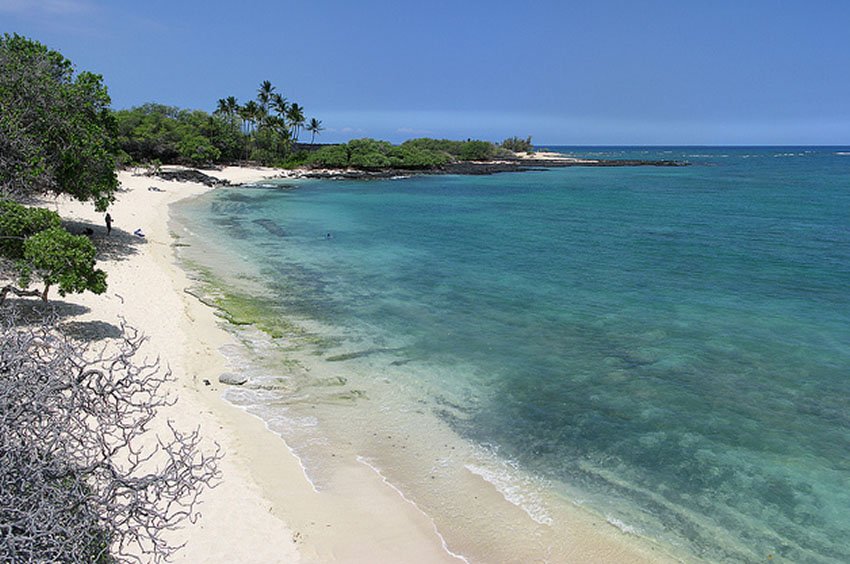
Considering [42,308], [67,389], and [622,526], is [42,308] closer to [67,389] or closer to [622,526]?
[67,389]

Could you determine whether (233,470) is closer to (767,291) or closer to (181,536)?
(181,536)

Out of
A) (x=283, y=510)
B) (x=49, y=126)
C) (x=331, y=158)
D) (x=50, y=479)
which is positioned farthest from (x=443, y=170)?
(x=50, y=479)

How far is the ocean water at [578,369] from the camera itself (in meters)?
10.3

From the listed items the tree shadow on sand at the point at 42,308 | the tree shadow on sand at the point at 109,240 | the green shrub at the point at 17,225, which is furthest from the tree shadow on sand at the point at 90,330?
the tree shadow on sand at the point at 109,240

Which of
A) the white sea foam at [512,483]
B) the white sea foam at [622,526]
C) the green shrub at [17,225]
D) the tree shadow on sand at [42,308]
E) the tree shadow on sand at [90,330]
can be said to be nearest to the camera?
the white sea foam at [622,526]

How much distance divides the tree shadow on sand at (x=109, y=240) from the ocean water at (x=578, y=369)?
2.44 m

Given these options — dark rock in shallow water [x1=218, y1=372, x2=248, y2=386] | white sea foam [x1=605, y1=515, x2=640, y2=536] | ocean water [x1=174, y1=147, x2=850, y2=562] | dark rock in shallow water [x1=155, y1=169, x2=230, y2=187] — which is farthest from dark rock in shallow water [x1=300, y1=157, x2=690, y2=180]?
white sea foam [x1=605, y1=515, x2=640, y2=536]

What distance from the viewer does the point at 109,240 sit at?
85.5 ft

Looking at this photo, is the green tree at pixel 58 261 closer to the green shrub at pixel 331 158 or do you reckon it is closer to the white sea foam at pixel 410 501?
the white sea foam at pixel 410 501

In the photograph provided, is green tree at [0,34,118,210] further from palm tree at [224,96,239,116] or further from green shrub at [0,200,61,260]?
palm tree at [224,96,239,116]

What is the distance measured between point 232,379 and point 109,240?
16.1 metres

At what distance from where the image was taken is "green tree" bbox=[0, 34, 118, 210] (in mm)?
18391

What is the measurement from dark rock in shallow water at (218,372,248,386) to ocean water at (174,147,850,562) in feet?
1.10

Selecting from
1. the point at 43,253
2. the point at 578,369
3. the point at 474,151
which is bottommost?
the point at 578,369
